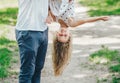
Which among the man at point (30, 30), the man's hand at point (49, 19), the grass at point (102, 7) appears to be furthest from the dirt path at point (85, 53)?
the man's hand at point (49, 19)

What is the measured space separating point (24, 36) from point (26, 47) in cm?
11

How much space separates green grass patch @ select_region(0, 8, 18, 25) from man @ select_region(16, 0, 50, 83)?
20.5ft

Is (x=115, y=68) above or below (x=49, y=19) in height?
below

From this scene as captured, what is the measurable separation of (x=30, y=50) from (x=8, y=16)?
24.0ft

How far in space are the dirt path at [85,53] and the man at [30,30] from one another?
2044 mm

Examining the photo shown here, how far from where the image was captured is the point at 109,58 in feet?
23.1

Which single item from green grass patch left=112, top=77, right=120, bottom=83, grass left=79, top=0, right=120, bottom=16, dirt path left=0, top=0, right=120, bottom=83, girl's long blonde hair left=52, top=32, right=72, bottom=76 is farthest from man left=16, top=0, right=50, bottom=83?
grass left=79, top=0, right=120, bottom=16

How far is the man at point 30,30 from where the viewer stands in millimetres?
3717

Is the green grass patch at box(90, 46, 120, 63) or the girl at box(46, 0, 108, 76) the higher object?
the girl at box(46, 0, 108, 76)

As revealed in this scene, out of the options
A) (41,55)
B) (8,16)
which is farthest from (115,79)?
(8,16)

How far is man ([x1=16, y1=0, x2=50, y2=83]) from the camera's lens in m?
3.72

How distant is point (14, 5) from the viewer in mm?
12828

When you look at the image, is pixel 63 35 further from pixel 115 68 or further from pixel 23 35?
pixel 115 68

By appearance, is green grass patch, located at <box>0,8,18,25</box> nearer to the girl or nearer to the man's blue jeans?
the man's blue jeans
